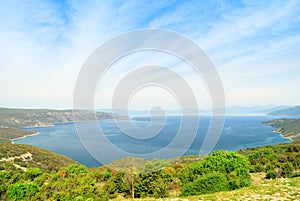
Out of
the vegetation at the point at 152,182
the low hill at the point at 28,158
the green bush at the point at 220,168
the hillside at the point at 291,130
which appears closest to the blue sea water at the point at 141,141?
the vegetation at the point at 152,182

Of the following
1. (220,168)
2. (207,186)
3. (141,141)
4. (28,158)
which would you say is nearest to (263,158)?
(220,168)

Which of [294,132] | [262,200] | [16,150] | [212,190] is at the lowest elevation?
[294,132]

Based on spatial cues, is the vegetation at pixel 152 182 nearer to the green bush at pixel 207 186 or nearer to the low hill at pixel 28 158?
the green bush at pixel 207 186

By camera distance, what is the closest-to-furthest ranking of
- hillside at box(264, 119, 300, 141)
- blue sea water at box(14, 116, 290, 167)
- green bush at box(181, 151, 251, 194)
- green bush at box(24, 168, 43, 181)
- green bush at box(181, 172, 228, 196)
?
1. green bush at box(181, 172, 228, 196)
2. blue sea water at box(14, 116, 290, 167)
3. green bush at box(181, 151, 251, 194)
4. green bush at box(24, 168, 43, 181)
5. hillside at box(264, 119, 300, 141)

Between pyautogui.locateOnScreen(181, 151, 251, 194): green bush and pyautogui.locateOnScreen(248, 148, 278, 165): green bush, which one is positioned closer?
pyautogui.locateOnScreen(181, 151, 251, 194): green bush

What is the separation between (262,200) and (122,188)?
11.0 meters

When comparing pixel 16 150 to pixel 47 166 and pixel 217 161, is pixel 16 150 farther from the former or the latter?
pixel 217 161

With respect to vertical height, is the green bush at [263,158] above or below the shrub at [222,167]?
below

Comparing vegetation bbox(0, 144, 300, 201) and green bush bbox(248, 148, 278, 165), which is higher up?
vegetation bbox(0, 144, 300, 201)

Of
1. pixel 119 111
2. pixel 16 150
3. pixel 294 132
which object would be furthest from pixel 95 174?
pixel 294 132

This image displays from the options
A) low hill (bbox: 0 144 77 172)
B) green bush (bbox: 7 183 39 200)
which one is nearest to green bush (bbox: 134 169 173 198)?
green bush (bbox: 7 183 39 200)

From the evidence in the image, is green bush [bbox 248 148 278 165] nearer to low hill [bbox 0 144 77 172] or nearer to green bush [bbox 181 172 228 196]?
green bush [bbox 181 172 228 196]

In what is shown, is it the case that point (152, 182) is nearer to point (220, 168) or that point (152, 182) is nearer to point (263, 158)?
point (220, 168)

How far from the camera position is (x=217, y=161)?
16172 millimetres
